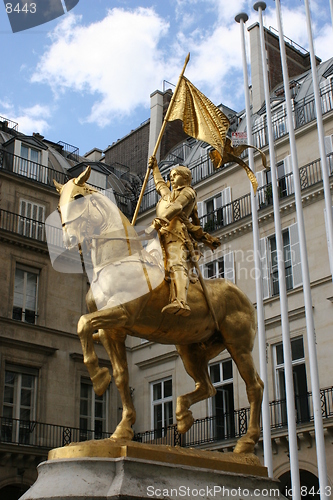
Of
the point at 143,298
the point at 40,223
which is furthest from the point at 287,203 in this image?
the point at 143,298

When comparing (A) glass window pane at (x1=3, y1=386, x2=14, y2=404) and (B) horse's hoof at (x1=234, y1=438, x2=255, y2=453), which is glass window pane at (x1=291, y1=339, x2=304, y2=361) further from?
(B) horse's hoof at (x1=234, y1=438, x2=255, y2=453)

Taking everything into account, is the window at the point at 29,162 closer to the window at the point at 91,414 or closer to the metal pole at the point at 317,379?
the window at the point at 91,414

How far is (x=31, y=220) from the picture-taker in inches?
988

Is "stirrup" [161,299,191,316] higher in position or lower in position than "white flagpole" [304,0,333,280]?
lower

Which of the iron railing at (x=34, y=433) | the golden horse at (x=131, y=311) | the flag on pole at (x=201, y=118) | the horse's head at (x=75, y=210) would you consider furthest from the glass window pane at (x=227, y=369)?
the horse's head at (x=75, y=210)

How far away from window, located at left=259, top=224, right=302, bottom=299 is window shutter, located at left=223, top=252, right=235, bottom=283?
1.29 m

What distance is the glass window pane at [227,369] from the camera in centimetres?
2261

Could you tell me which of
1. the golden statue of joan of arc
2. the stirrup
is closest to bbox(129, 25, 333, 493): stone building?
the golden statue of joan of arc

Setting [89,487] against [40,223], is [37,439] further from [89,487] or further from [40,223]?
[89,487]

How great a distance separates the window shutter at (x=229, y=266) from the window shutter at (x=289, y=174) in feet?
9.21

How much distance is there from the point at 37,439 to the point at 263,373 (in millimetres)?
9050

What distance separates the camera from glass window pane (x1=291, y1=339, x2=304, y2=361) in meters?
20.6

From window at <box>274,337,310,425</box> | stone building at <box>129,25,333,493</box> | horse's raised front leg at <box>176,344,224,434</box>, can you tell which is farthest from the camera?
stone building at <box>129,25,333,493</box>

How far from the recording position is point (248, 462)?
7043 mm
